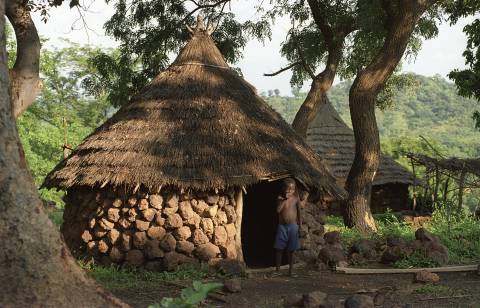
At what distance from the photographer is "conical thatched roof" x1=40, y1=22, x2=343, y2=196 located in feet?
30.5

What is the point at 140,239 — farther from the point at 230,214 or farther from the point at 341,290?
the point at 341,290

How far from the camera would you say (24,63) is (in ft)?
27.6

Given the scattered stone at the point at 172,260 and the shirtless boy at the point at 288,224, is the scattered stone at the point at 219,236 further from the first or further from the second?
the shirtless boy at the point at 288,224

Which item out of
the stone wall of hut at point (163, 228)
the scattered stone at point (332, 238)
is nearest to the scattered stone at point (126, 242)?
the stone wall of hut at point (163, 228)

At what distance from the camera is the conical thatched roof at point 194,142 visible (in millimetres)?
9289

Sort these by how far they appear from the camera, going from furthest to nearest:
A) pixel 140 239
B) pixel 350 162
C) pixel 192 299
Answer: pixel 350 162, pixel 140 239, pixel 192 299

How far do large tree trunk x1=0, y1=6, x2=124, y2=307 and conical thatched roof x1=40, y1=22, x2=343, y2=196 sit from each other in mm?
4800

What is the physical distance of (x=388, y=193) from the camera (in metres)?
21.0

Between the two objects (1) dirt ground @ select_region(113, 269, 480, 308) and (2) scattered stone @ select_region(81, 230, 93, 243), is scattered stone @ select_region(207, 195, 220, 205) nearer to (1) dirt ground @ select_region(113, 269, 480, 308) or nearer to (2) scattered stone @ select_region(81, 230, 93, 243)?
(1) dirt ground @ select_region(113, 269, 480, 308)

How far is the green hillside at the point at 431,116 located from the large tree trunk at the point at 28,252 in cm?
4603

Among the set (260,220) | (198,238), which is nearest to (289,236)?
(198,238)

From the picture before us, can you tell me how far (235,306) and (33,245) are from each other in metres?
3.29

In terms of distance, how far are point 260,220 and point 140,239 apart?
4.09 meters

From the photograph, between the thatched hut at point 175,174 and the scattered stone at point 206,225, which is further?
the scattered stone at point 206,225
